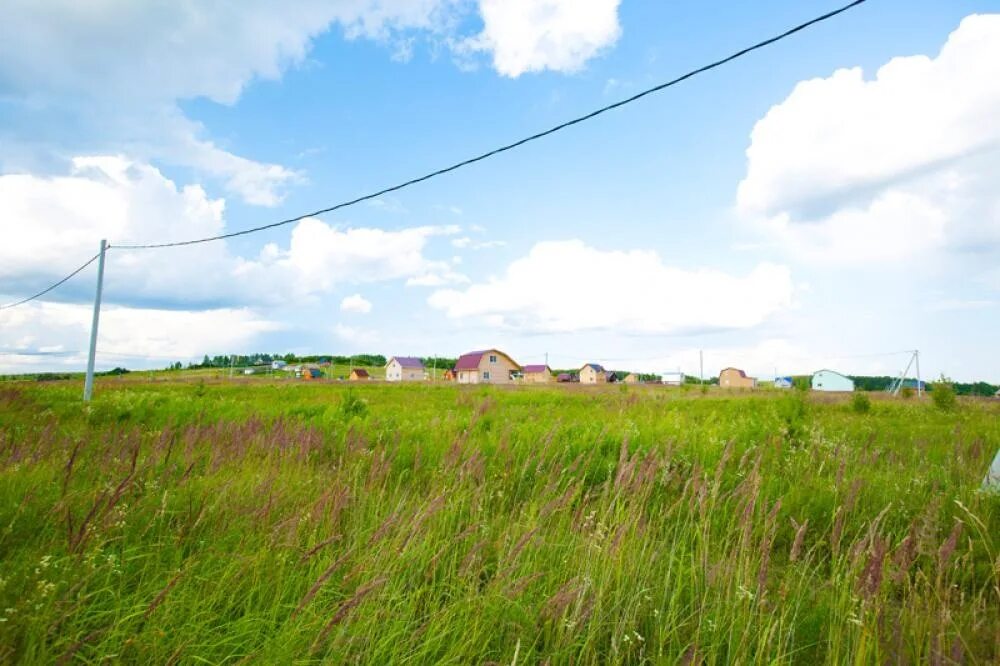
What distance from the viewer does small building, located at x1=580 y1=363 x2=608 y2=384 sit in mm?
108375

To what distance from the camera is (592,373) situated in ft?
358

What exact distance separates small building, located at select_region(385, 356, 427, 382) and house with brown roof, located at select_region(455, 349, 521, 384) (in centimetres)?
739

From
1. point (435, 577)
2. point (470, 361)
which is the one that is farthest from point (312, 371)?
point (435, 577)

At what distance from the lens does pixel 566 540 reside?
10.6 feet

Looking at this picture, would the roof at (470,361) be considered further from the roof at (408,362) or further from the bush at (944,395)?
the bush at (944,395)

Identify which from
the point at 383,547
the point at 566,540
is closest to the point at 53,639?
the point at 383,547

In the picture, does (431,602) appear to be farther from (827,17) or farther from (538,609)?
(827,17)

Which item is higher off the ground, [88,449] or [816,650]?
[88,449]

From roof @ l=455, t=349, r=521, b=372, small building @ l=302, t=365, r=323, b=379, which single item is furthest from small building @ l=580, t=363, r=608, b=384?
small building @ l=302, t=365, r=323, b=379

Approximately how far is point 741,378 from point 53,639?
10219cm

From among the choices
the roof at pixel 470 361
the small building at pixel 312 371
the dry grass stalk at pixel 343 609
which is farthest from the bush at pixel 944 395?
the small building at pixel 312 371

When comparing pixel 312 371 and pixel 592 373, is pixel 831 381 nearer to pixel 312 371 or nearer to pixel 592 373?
pixel 592 373

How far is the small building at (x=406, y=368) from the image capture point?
88.9 m

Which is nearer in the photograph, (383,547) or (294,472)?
(383,547)
